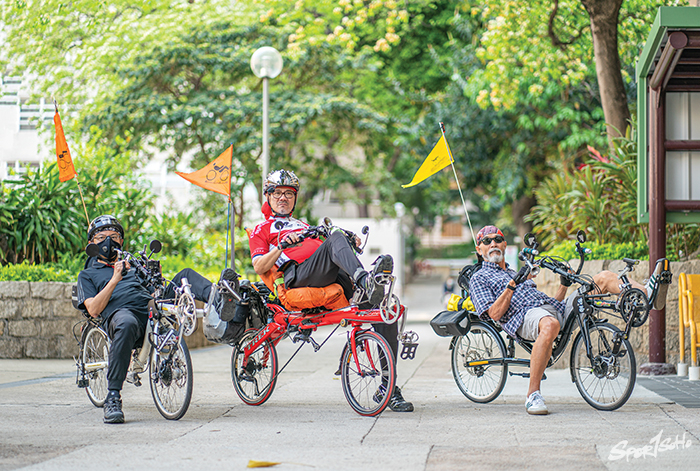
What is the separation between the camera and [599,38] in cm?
1187

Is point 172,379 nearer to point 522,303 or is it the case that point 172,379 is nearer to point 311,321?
point 311,321

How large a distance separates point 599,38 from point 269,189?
6994 mm

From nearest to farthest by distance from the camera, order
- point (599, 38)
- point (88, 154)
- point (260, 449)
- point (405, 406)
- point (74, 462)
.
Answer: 1. point (74, 462)
2. point (260, 449)
3. point (405, 406)
4. point (599, 38)
5. point (88, 154)

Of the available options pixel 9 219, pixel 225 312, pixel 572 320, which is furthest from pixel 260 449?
pixel 9 219

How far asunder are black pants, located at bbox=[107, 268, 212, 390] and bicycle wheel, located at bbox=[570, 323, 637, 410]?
2938 millimetres

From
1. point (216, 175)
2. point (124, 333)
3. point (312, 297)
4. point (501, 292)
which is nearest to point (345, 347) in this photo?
point (312, 297)

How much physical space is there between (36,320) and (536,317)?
7.15m

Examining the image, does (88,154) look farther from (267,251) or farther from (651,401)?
(651,401)

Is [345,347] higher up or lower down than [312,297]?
lower down

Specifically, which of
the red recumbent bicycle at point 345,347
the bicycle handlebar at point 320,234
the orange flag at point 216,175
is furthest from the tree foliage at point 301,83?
the bicycle handlebar at point 320,234

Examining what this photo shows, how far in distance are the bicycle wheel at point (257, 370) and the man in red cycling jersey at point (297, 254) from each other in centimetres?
68

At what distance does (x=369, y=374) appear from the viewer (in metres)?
6.21

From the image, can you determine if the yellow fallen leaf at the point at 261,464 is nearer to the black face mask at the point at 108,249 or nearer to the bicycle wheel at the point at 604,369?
the black face mask at the point at 108,249

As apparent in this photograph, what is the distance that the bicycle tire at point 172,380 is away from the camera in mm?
5965
